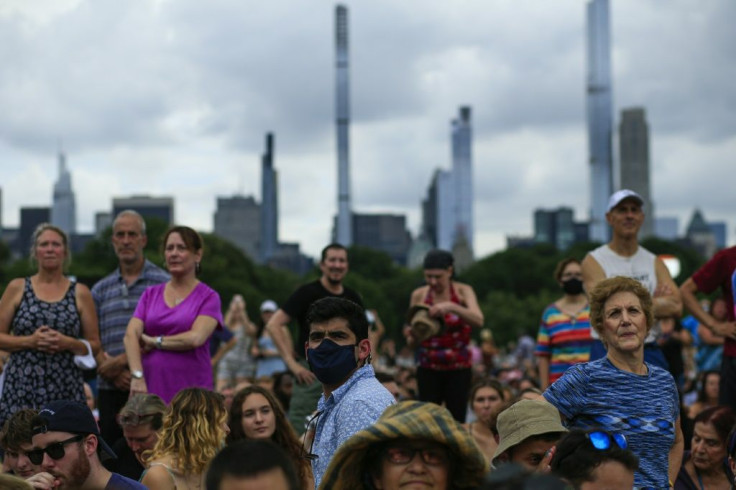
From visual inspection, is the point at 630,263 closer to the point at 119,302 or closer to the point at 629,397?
the point at 629,397

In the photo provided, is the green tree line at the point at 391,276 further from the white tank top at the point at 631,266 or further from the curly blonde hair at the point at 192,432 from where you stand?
the curly blonde hair at the point at 192,432

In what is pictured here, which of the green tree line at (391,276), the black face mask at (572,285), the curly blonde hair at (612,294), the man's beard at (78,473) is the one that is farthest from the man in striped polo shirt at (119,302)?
the green tree line at (391,276)

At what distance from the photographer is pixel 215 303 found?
9750 mm

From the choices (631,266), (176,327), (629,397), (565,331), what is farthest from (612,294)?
(565,331)

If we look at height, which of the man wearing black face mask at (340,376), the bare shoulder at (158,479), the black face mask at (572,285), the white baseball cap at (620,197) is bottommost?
the bare shoulder at (158,479)

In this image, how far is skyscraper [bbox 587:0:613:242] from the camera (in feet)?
593

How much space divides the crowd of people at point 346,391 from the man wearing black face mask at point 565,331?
19 mm

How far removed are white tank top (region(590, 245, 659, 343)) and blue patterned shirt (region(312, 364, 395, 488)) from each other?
354 centimetres

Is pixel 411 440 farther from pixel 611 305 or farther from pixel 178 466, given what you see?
pixel 178 466

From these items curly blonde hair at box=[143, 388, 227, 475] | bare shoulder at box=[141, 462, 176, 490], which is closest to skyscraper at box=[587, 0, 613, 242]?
curly blonde hair at box=[143, 388, 227, 475]

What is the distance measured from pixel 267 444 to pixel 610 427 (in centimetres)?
331

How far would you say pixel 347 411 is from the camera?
5.95 m

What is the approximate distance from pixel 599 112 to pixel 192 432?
183 m

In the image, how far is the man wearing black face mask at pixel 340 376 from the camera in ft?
19.4
